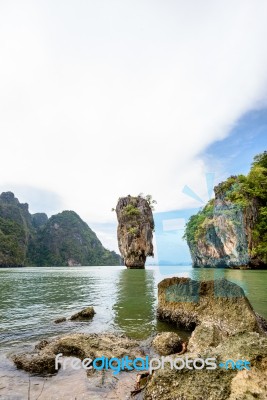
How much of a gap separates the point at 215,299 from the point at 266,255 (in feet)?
121

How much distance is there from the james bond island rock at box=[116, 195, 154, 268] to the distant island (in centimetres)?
6009

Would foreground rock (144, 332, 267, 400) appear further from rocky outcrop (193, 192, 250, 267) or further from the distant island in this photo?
the distant island

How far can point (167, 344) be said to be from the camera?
20.4ft

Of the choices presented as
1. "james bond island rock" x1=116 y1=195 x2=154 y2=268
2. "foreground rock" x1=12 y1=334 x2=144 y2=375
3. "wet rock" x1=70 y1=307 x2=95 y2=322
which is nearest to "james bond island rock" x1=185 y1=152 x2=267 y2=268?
"james bond island rock" x1=116 y1=195 x2=154 y2=268

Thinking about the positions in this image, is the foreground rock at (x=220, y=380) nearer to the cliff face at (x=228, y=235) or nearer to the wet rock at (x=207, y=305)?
the wet rock at (x=207, y=305)

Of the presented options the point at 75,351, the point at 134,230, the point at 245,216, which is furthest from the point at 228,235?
the point at 75,351

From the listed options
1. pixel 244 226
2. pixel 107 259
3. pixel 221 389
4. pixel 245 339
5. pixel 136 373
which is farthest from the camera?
pixel 107 259

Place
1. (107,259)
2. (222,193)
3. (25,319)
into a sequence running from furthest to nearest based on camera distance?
(107,259) → (222,193) → (25,319)

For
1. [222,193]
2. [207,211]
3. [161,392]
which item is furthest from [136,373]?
[207,211]

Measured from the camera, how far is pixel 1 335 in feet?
26.3

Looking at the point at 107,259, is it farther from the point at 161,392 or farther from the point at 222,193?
the point at 161,392

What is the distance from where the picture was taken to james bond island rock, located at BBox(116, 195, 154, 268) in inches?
2601

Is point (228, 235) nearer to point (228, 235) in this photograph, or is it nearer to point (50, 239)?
point (228, 235)

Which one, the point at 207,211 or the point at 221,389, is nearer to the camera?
the point at 221,389
